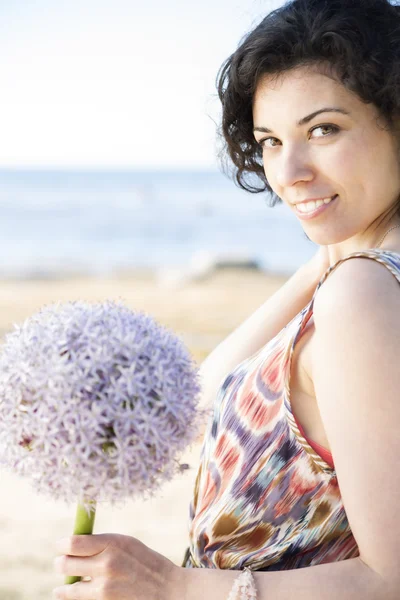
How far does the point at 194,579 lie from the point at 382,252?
2.38ft

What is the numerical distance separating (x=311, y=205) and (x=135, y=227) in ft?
87.6

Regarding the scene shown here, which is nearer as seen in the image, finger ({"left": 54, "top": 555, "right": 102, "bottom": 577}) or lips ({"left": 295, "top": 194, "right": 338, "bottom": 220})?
finger ({"left": 54, "top": 555, "right": 102, "bottom": 577})

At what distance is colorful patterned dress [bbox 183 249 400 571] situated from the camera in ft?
4.80

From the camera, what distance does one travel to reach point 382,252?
1.31m

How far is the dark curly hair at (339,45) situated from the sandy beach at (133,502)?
0.71 meters

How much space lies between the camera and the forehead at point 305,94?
5.13 feet

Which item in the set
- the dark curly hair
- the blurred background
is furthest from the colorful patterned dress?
the blurred background

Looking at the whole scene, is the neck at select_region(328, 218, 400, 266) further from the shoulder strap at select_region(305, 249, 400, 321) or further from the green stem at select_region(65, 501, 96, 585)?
the green stem at select_region(65, 501, 96, 585)

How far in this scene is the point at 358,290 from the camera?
1.23 metres

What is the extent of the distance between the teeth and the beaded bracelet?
817mm

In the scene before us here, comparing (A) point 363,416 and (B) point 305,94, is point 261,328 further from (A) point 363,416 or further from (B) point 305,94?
(A) point 363,416

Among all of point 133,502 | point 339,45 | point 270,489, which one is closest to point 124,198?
point 133,502

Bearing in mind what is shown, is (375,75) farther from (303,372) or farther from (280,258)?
(280,258)

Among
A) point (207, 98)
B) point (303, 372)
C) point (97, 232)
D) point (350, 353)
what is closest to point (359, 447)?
point (350, 353)
